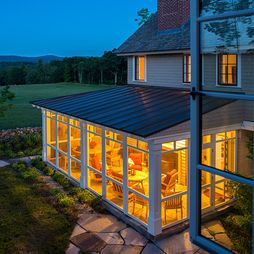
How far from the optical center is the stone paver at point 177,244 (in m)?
8.47

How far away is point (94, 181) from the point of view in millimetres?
12680

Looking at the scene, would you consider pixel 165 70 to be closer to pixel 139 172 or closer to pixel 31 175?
pixel 139 172

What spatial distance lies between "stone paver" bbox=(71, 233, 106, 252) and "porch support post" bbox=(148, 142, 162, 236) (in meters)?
1.26

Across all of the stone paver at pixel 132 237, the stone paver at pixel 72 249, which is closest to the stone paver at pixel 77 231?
the stone paver at pixel 72 249

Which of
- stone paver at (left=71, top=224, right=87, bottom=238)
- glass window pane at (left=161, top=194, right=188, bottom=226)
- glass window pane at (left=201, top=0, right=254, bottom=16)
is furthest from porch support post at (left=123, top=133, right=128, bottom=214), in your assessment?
glass window pane at (left=201, top=0, right=254, bottom=16)

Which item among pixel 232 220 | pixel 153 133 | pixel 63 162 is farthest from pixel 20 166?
pixel 232 220

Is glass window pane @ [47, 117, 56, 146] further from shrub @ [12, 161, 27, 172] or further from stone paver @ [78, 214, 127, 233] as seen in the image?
stone paver @ [78, 214, 127, 233]

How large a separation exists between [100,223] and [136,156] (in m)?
2.12

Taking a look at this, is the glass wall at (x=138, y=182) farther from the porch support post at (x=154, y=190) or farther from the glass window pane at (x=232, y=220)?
the glass window pane at (x=232, y=220)

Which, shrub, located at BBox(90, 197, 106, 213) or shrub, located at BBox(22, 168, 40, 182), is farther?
shrub, located at BBox(22, 168, 40, 182)

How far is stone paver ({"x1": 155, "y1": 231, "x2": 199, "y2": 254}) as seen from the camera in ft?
27.8

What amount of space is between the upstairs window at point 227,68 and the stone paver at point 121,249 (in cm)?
478

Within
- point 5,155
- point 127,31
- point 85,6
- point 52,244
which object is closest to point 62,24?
point 85,6

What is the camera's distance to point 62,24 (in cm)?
15688
